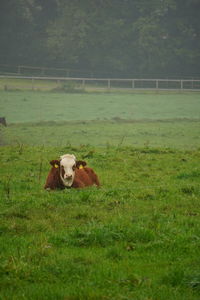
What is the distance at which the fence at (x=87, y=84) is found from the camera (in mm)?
54125

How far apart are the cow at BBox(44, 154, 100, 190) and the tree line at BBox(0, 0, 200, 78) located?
55.0 meters

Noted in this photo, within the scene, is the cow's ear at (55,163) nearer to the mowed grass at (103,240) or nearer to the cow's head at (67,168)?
the cow's head at (67,168)

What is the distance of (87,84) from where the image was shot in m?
61.9

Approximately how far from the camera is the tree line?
2650 inches

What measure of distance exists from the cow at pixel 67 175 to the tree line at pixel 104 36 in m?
55.0

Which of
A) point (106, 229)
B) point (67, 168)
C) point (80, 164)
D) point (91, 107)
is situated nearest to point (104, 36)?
point (91, 107)

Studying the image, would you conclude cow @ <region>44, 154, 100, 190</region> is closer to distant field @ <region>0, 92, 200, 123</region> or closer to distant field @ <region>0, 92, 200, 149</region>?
distant field @ <region>0, 92, 200, 149</region>

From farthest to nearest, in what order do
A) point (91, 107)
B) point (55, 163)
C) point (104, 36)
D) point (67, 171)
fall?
point (104, 36) → point (91, 107) → point (55, 163) → point (67, 171)

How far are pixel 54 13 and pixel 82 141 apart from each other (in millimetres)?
44922

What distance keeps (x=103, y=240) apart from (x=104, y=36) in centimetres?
6296

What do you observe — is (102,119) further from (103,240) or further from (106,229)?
(103,240)

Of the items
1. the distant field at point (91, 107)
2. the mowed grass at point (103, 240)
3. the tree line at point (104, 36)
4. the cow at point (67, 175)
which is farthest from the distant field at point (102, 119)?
the tree line at point (104, 36)

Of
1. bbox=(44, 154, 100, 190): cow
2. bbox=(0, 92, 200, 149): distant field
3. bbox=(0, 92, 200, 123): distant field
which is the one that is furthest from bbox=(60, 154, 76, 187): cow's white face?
bbox=(0, 92, 200, 123): distant field

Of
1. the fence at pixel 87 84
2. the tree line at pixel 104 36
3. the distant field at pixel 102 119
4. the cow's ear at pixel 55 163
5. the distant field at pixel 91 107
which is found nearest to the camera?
the cow's ear at pixel 55 163
